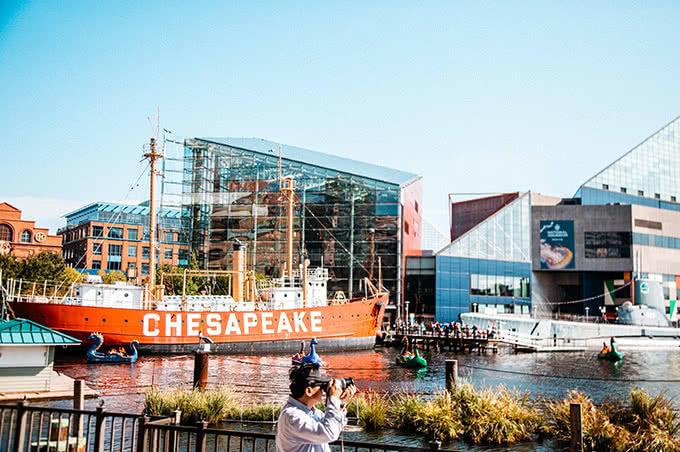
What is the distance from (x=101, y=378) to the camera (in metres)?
29.7

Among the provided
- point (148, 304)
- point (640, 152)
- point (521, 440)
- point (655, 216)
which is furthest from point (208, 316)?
point (640, 152)

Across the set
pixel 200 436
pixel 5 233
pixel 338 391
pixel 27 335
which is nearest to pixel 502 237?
pixel 5 233

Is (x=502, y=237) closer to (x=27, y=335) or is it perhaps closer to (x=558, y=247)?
(x=558, y=247)

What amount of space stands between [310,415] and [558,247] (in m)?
81.9

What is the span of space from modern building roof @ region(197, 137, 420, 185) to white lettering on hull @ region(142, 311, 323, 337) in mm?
26446

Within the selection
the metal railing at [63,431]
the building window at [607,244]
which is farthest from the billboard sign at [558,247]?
the metal railing at [63,431]

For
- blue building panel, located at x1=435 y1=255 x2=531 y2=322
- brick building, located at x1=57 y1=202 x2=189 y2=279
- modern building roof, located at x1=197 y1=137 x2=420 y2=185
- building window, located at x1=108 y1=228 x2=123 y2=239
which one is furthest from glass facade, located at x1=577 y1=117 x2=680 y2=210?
building window, located at x1=108 y1=228 x2=123 y2=239

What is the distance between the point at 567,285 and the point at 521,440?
246 feet

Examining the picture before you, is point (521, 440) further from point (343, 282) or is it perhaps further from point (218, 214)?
point (218, 214)

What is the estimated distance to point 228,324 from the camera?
44.0m

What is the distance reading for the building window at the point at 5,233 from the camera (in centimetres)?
7925

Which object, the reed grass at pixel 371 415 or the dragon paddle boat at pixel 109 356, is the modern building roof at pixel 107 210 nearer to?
the dragon paddle boat at pixel 109 356

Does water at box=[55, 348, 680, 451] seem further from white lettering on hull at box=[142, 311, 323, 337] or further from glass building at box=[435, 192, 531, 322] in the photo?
glass building at box=[435, 192, 531, 322]

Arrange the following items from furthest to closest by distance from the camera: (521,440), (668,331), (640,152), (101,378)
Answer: (640,152), (668,331), (101,378), (521,440)
